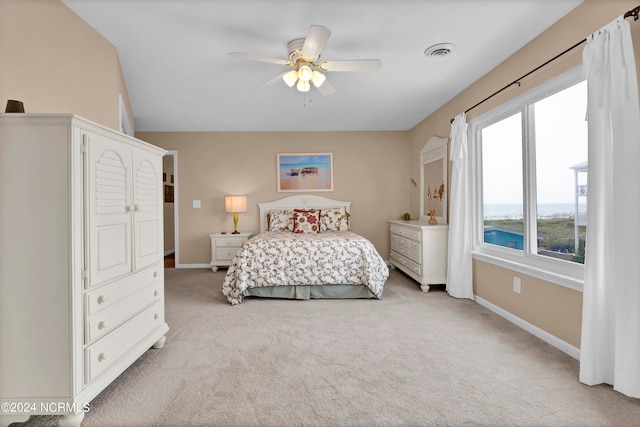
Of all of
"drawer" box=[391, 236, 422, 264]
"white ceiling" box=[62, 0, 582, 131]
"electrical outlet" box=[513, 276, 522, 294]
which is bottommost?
"electrical outlet" box=[513, 276, 522, 294]

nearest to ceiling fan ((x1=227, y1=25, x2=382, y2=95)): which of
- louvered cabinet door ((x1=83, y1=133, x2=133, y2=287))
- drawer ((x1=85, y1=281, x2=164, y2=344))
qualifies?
louvered cabinet door ((x1=83, y1=133, x2=133, y2=287))

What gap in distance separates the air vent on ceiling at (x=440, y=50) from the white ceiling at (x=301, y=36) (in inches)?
2.0

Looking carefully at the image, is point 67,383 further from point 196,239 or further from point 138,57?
point 196,239

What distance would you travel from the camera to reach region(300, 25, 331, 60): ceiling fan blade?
2.03 meters

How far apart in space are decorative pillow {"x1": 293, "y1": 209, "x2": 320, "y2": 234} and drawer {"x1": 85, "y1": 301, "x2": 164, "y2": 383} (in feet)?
8.67

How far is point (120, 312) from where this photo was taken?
1.82 meters

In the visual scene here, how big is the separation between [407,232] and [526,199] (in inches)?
70.8

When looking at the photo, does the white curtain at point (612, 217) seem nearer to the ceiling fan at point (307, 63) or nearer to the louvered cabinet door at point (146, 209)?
the ceiling fan at point (307, 63)

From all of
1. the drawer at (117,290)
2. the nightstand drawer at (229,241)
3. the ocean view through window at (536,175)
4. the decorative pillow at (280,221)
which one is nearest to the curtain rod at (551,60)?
the ocean view through window at (536,175)

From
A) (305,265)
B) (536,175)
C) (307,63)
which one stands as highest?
(307,63)

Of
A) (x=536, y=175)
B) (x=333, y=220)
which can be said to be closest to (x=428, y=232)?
(x=536, y=175)

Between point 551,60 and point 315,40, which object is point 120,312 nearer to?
point 315,40

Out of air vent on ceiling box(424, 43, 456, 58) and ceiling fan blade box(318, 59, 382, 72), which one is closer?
ceiling fan blade box(318, 59, 382, 72)

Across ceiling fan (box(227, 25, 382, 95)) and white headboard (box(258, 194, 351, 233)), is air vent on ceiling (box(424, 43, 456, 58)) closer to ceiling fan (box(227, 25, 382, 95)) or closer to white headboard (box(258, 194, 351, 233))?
ceiling fan (box(227, 25, 382, 95))
